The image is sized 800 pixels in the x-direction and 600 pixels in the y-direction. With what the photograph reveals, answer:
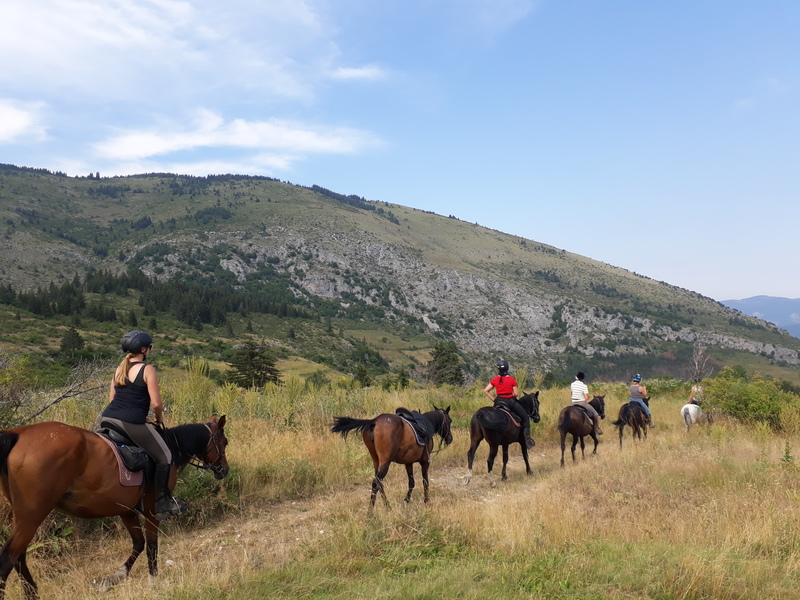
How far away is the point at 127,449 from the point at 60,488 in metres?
0.70

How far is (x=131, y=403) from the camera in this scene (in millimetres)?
4934

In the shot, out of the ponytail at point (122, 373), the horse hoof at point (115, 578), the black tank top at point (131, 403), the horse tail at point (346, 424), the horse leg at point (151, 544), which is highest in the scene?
the ponytail at point (122, 373)

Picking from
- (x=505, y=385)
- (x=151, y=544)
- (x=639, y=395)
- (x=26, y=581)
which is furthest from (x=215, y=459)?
(x=639, y=395)

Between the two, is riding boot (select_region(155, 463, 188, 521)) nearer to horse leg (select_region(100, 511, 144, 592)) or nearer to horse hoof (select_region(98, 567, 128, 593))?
horse leg (select_region(100, 511, 144, 592))

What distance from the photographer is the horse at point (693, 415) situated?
52.0 ft

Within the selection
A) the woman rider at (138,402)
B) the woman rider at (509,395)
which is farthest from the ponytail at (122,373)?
the woman rider at (509,395)

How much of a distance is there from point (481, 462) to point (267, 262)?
153 meters

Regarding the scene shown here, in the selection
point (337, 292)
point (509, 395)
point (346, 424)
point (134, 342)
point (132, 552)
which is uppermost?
point (337, 292)

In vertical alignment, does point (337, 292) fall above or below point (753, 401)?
above

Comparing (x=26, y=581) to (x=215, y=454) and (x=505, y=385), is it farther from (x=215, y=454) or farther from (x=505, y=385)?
(x=505, y=385)

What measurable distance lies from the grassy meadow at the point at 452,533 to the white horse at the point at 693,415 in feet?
15.7

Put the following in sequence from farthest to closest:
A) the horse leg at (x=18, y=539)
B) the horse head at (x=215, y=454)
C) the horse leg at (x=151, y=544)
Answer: the horse head at (x=215, y=454), the horse leg at (x=151, y=544), the horse leg at (x=18, y=539)

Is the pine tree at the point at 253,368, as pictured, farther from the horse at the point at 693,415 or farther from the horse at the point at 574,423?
the horse at the point at 693,415

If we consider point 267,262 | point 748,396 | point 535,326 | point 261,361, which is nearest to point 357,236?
point 267,262
